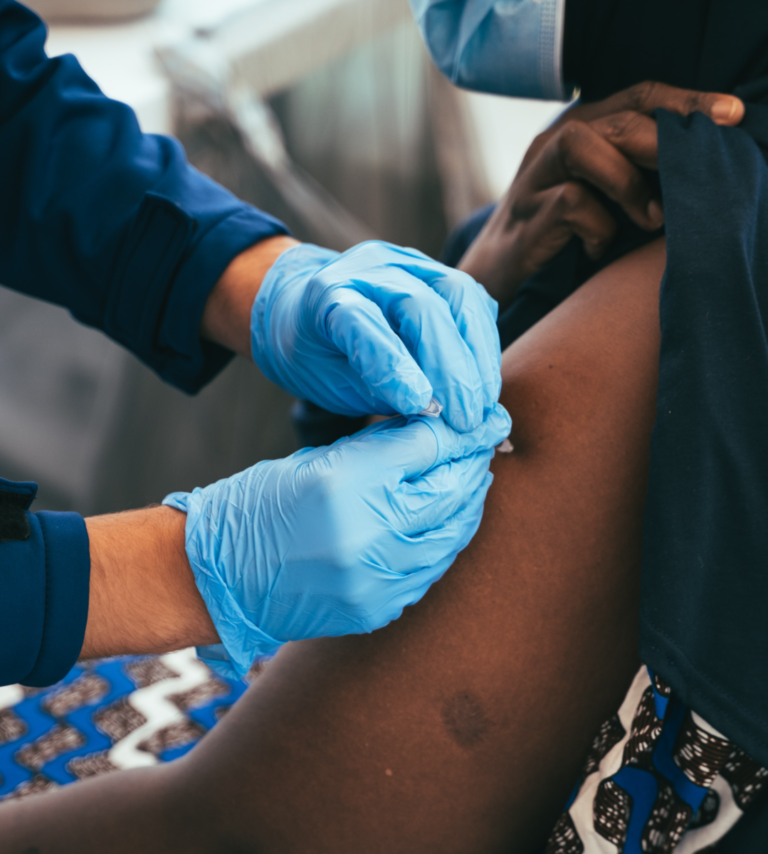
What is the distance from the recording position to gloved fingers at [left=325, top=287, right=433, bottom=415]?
684 mm

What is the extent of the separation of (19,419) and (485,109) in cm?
179

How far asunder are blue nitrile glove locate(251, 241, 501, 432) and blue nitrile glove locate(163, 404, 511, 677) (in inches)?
2.0

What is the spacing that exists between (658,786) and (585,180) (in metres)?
0.78

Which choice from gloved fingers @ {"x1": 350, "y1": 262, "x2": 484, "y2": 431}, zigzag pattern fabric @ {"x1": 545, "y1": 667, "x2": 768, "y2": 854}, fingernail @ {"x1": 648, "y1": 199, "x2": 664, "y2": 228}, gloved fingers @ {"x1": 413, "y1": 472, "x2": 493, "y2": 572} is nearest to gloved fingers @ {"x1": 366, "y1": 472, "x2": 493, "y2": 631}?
gloved fingers @ {"x1": 413, "y1": 472, "x2": 493, "y2": 572}

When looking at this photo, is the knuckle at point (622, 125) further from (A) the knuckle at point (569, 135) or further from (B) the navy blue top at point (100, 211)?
(B) the navy blue top at point (100, 211)

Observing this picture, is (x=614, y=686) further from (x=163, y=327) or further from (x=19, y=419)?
(x=19, y=419)

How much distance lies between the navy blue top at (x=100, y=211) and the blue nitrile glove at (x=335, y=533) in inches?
16.4

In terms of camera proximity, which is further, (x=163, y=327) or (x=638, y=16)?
(x=163, y=327)

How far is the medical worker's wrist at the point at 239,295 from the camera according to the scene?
100 cm

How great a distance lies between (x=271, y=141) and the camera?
1.86 m

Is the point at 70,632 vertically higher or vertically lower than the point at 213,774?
higher

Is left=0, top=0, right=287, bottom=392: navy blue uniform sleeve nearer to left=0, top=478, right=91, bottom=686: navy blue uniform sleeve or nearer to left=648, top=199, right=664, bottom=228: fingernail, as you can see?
left=0, top=478, right=91, bottom=686: navy blue uniform sleeve

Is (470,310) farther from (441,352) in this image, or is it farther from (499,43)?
(499,43)

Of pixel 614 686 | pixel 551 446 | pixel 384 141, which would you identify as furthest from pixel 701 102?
pixel 384 141
